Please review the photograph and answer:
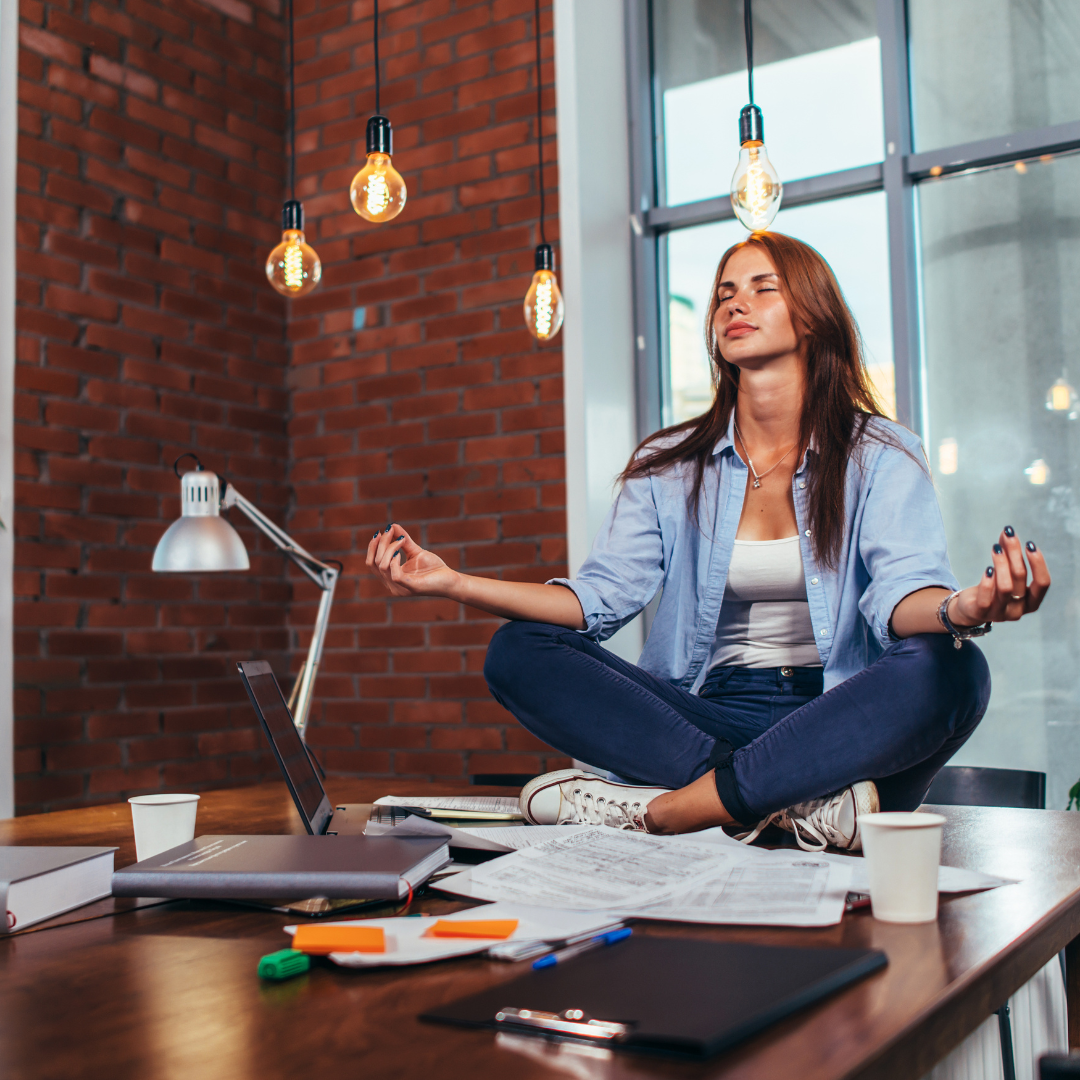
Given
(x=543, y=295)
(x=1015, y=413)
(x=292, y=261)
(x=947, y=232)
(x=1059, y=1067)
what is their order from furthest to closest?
(x=947, y=232) → (x=1015, y=413) → (x=543, y=295) → (x=292, y=261) → (x=1059, y=1067)

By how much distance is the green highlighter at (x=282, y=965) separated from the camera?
2.11 ft

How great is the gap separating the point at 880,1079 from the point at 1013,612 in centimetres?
75

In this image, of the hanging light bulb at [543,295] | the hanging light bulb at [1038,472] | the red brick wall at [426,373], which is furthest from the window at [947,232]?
the hanging light bulb at [543,295]

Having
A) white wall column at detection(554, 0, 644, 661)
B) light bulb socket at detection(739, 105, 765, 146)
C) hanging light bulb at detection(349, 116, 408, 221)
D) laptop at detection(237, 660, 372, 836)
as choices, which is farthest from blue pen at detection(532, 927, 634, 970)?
white wall column at detection(554, 0, 644, 661)

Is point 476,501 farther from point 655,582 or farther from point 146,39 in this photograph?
point 146,39

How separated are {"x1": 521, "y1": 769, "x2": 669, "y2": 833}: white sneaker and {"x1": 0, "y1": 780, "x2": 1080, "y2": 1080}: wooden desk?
426mm

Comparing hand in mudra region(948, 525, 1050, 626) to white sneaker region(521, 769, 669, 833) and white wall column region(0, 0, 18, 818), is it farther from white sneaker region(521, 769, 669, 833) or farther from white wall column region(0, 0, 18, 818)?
white wall column region(0, 0, 18, 818)

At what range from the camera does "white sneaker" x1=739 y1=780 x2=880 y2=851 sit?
1158mm

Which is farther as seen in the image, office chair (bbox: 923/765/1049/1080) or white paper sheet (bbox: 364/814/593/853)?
office chair (bbox: 923/765/1049/1080)

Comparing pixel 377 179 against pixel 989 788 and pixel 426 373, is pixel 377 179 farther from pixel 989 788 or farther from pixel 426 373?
pixel 989 788

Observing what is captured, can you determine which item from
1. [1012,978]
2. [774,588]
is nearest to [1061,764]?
[774,588]

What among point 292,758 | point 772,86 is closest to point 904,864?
point 292,758

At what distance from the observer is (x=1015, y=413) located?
2.68m

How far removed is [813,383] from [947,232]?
124 cm
